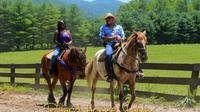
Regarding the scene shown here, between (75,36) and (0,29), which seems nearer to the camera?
(0,29)

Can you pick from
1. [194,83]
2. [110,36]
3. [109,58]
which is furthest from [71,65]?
[194,83]

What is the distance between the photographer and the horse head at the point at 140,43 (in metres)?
10.1

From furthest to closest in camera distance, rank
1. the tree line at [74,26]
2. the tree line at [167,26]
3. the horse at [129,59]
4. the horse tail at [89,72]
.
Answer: the tree line at [74,26] → the tree line at [167,26] → the horse tail at [89,72] → the horse at [129,59]

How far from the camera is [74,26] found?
13075 centimetres

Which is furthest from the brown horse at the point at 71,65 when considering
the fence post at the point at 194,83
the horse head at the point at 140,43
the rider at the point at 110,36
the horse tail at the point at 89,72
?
the fence post at the point at 194,83

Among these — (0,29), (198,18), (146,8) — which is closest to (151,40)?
(198,18)

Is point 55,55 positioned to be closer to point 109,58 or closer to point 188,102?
point 109,58

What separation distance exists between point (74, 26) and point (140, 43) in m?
121

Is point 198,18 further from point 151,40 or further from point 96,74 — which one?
point 96,74

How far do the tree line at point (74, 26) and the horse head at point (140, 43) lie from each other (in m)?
86.1

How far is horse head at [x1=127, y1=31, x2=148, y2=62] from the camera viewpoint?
1006 centimetres

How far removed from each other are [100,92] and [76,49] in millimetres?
3897

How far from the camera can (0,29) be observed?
114 metres

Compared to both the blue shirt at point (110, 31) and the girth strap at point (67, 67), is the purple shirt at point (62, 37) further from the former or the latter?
the blue shirt at point (110, 31)
